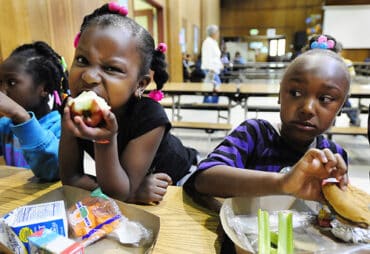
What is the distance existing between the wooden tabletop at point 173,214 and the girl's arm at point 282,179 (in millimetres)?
68

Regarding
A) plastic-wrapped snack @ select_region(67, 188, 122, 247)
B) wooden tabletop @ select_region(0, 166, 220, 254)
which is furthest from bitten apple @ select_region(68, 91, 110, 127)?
wooden tabletop @ select_region(0, 166, 220, 254)

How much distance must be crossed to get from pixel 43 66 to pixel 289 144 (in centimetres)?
102

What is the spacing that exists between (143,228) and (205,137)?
11.9 feet

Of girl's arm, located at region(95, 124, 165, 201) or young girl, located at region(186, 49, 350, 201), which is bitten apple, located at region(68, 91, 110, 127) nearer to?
girl's arm, located at region(95, 124, 165, 201)

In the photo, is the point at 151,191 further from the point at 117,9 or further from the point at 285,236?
the point at 117,9

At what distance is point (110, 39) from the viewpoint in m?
0.77

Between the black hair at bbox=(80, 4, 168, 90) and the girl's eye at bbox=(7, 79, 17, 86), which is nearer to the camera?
the black hair at bbox=(80, 4, 168, 90)

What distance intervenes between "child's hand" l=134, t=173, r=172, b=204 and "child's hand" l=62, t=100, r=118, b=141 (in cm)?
21

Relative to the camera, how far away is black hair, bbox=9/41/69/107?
1.17 metres

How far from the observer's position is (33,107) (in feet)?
3.84

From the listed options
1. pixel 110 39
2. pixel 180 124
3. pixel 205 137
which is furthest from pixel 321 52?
pixel 205 137

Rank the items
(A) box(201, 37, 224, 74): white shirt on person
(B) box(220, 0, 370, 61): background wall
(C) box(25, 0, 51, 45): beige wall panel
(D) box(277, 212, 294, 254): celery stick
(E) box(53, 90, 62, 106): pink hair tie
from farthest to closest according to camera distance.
Result: (B) box(220, 0, 370, 61): background wall < (A) box(201, 37, 224, 74): white shirt on person < (C) box(25, 0, 51, 45): beige wall panel < (E) box(53, 90, 62, 106): pink hair tie < (D) box(277, 212, 294, 254): celery stick

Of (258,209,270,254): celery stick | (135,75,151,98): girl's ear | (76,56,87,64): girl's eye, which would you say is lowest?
(258,209,270,254): celery stick

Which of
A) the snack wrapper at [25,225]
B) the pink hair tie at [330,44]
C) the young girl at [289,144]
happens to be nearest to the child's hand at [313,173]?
the young girl at [289,144]
